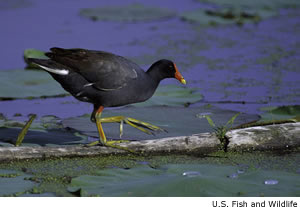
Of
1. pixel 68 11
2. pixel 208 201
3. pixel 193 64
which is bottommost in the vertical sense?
pixel 208 201

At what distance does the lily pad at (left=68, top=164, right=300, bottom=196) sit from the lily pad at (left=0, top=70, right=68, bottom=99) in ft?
8.26

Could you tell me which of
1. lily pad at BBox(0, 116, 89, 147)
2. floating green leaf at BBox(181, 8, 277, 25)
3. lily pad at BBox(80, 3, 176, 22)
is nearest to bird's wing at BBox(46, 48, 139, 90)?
lily pad at BBox(0, 116, 89, 147)

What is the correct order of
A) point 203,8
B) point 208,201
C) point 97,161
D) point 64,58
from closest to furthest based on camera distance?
point 208,201
point 97,161
point 64,58
point 203,8

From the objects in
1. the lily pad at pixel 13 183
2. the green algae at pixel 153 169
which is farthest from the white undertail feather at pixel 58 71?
the lily pad at pixel 13 183

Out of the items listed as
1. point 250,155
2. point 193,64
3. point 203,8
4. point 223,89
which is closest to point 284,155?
point 250,155

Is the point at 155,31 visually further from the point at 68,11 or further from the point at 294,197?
the point at 294,197

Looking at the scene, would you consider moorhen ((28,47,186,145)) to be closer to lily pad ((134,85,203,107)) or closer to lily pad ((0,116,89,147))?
lily pad ((0,116,89,147))

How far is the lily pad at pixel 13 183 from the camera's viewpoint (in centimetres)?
343

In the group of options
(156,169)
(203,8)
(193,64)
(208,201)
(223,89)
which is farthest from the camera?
(203,8)

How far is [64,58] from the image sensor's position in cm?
463

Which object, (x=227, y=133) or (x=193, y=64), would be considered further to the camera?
(x=193, y=64)

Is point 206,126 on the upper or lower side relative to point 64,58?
lower

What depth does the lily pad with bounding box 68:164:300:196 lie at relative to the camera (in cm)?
335

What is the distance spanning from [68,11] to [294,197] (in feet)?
27.8
